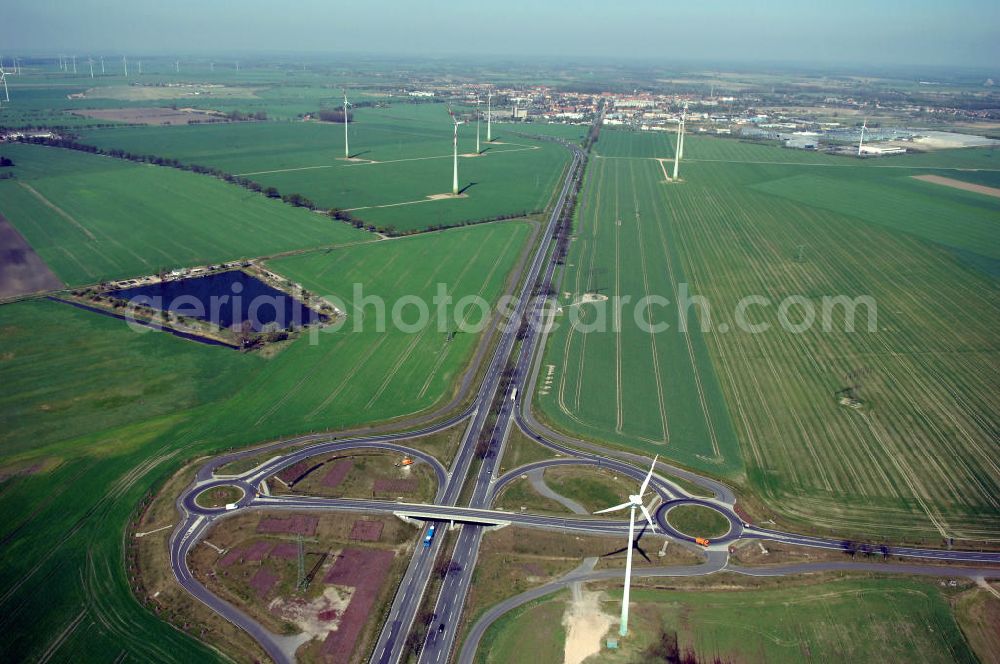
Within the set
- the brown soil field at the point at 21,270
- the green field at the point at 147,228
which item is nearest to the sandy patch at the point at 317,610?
the brown soil field at the point at 21,270

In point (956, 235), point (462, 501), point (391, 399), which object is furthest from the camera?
point (956, 235)

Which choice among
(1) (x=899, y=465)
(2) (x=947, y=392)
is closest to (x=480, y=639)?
(1) (x=899, y=465)

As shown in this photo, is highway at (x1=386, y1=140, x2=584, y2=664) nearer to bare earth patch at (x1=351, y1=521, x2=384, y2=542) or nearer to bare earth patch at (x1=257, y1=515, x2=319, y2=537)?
bare earth patch at (x1=351, y1=521, x2=384, y2=542)

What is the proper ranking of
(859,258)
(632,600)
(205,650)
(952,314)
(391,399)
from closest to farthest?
(205,650)
(632,600)
(391,399)
(952,314)
(859,258)

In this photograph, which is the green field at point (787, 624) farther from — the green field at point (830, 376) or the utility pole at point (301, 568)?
the utility pole at point (301, 568)

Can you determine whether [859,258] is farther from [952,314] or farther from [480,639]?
[480,639]

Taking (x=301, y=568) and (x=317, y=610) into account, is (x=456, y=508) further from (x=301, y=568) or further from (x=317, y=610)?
(x=317, y=610)

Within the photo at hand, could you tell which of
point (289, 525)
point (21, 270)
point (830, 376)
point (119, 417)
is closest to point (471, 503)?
point (289, 525)
